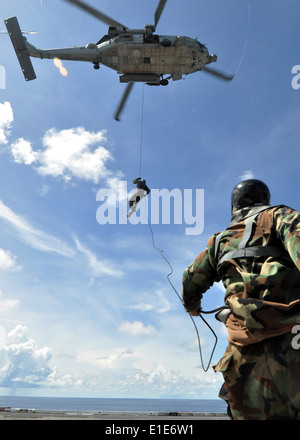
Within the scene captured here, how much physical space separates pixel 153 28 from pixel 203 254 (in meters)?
22.0

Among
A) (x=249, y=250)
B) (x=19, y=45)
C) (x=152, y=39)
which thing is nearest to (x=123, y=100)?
(x=152, y=39)

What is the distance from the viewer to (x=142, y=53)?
21000mm

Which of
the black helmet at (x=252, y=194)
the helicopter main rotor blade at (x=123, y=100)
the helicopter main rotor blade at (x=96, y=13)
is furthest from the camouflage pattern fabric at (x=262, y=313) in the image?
the helicopter main rotor blade at (x=123, y=100)

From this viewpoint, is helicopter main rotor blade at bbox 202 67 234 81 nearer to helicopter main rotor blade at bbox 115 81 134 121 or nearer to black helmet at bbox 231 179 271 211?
helicopter main rotor blade at bbox 115 81 134 121

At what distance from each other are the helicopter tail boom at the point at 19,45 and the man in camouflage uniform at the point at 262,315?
26509mm

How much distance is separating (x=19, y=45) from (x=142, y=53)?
1015 cm

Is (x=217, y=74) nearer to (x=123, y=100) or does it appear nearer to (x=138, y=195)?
(x=123, y=100)

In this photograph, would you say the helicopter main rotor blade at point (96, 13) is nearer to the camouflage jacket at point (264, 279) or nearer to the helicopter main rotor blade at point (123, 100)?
the helicopter main rotor blade at point (123, 100)

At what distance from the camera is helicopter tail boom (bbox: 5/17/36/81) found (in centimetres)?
2403

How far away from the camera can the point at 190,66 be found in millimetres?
21688

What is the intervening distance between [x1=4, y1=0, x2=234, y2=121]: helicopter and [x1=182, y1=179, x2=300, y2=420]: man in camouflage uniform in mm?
21074

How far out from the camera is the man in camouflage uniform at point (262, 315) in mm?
2373
